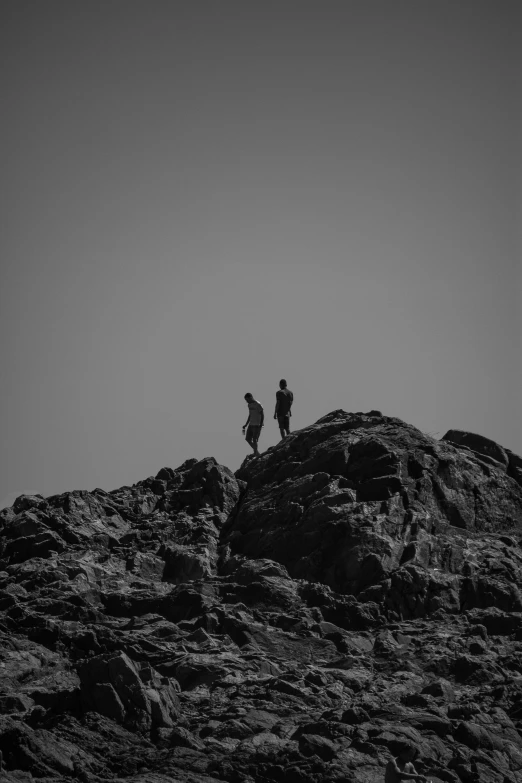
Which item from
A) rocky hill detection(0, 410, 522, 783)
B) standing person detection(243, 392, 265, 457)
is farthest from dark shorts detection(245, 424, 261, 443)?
rocky hill detection(0, 410, 522, 783)

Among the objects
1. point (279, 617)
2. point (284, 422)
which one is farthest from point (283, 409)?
point (279, 617)

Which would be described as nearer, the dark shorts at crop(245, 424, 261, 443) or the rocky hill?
the rocky hill

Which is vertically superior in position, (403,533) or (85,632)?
(403,533)

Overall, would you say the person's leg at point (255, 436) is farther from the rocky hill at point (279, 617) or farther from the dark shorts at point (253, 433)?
the rocky hill at point (279, 617)

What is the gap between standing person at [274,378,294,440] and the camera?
33250 mm

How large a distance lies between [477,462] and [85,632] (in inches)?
523

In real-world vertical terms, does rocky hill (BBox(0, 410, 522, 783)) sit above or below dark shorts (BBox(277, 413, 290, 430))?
below

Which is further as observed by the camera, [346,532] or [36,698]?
[346,532]

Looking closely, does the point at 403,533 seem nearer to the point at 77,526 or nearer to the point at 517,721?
the point at 517,721

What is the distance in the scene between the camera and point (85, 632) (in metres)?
20.9

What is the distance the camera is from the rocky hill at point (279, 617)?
55.4 ft

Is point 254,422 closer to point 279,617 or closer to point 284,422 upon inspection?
point 284,422

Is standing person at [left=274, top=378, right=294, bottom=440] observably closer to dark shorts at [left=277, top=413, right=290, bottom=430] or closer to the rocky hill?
dark shorts at [left=277, top=413, right=290, bottom=430]

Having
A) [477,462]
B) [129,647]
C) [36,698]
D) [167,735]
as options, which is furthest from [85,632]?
[477,462]
